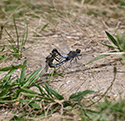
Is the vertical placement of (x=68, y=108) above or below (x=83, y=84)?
below

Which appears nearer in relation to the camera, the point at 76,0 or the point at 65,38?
the point at 65,38

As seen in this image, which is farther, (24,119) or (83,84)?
(83,84)

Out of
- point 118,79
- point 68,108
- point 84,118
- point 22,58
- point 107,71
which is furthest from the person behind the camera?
point 22,58

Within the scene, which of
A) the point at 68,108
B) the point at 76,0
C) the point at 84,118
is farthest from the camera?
the point at 76,0

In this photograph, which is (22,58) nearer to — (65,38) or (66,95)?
(65,38)

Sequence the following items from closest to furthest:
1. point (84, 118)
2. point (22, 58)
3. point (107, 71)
A: point (84, 118)
point (107, 71)
point (22, 58)

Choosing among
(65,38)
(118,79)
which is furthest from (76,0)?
(118,79)

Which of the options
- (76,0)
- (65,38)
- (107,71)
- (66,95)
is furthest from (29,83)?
(76,0)

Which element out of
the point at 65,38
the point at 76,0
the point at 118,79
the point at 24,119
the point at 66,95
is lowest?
the point at 24,119

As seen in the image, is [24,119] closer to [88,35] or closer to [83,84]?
[83,84]
